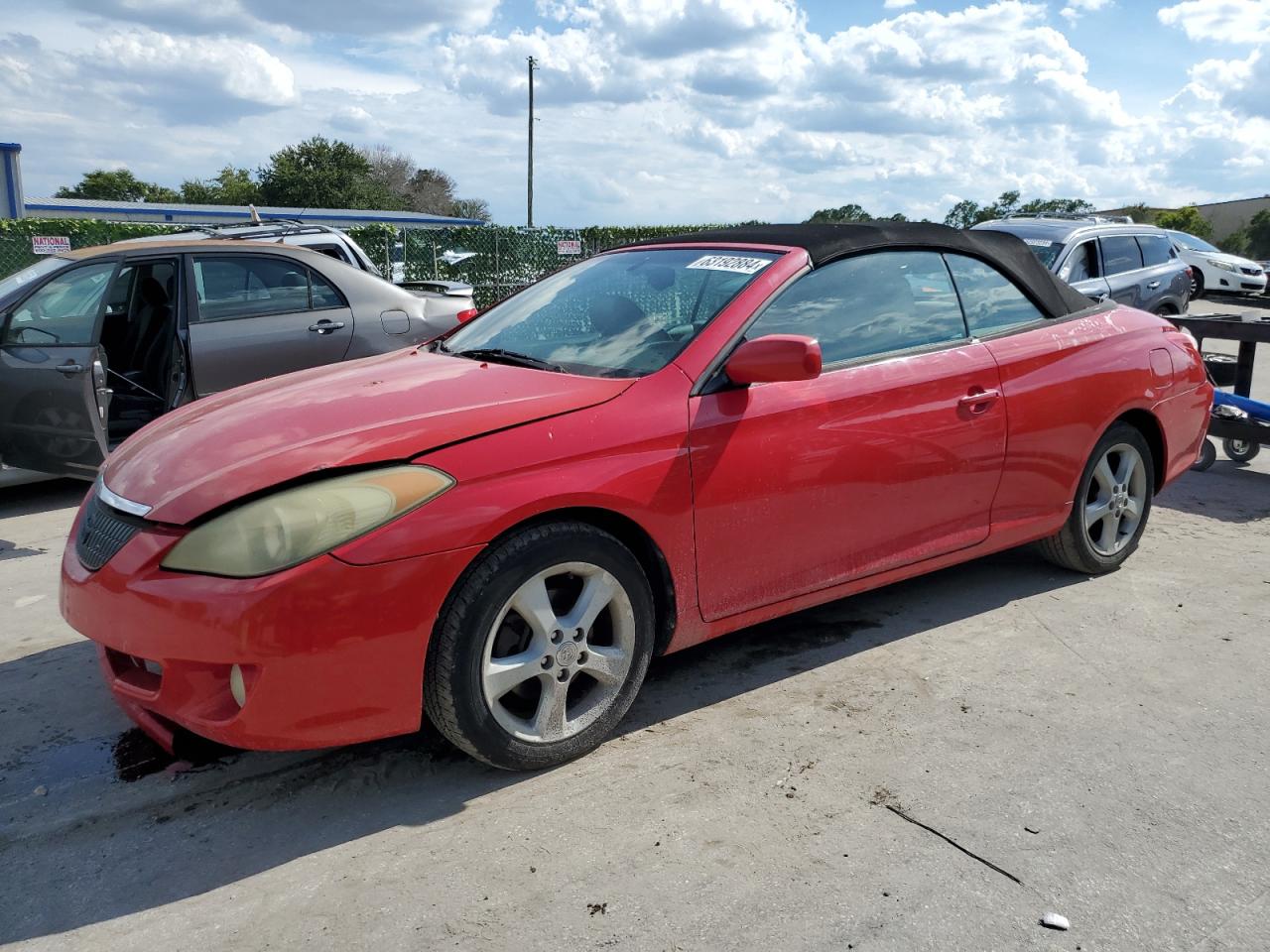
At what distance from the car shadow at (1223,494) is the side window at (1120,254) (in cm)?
398

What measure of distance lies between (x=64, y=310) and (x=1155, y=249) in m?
11.1

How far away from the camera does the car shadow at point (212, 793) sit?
2680 mm

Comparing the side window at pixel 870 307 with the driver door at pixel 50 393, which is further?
the driver door at pixel 50 393

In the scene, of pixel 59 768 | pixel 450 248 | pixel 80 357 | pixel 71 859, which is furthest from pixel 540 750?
pixel 450 248

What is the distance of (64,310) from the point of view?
6734 mm

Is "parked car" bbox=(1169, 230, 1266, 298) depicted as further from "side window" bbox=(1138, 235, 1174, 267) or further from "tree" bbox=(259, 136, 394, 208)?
"tree" bbox=(259, 136, 394, 208)

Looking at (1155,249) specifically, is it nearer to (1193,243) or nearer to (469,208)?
(1193,243)

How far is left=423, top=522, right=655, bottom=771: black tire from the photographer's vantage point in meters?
2.89

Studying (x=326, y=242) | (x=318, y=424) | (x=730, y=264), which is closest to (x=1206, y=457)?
(x=730, y=264)

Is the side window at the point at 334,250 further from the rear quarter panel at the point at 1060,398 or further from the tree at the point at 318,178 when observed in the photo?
the tree at the point at 318,178

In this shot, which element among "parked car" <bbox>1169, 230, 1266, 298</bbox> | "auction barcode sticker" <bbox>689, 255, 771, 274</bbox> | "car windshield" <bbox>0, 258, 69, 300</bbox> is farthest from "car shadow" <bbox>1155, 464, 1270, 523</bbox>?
"parked car" <bbox>1169, 230, 1266, 298</bbox>

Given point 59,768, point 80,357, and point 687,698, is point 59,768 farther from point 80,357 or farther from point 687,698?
point 80,357

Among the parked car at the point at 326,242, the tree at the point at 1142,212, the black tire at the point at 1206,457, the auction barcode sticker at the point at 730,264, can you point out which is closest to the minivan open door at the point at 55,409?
the parked car at the point at 326,242

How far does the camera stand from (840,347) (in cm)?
383
